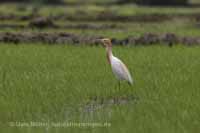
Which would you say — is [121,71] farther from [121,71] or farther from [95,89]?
[95,89]

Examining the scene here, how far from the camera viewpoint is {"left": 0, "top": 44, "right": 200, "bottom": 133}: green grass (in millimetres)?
8805

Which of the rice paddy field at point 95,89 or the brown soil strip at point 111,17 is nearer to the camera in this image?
the rice paddy field at point 95,89

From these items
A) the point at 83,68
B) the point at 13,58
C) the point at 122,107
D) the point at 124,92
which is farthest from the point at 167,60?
the point at 122,107

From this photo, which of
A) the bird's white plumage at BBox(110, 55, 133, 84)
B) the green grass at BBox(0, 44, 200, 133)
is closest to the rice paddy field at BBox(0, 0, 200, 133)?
the green grass at BBox(0, 44, 200, 133)

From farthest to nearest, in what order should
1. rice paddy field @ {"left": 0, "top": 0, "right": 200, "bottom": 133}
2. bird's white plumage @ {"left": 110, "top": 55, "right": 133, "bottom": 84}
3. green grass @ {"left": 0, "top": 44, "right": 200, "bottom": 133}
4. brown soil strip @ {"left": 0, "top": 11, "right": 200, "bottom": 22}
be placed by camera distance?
brown soil strip @ {"left": 0, "top": 11, "right": 200, "bottom": 22} → bird's white plumage @ {"left": 110, "top": 55, "right": 133, "bottom": 84} → green grass @ {"left": 0, "top": 44, "right": 200, "bottom": 133} → rice paddy field @ {"left": 0, "top": 0, "right": 200, "bottom": 133}

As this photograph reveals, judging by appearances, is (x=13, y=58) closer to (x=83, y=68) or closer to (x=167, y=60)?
(x=83, y=68)

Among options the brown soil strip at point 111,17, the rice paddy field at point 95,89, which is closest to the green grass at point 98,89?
the rice paddy field at point 95,89

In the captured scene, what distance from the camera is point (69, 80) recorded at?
12.5 meters

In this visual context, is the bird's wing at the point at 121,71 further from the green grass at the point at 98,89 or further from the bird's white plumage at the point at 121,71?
the green grass at the point at 98,89

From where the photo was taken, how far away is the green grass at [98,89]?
8805mm

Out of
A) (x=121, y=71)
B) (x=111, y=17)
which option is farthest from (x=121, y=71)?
(x=111, y=17)

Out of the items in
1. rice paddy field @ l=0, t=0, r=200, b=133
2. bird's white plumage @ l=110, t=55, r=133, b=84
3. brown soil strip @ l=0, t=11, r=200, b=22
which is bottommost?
brown soil strip @ l=0, t=11, r=200, b=22

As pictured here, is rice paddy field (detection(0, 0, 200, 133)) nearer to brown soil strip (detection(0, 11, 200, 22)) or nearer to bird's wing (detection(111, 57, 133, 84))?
bird's wing (detection(111, 57, 133, 84))

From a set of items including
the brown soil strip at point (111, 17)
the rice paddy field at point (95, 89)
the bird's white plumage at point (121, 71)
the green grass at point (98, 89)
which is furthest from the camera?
the brown soil strip at point (111, 17)
